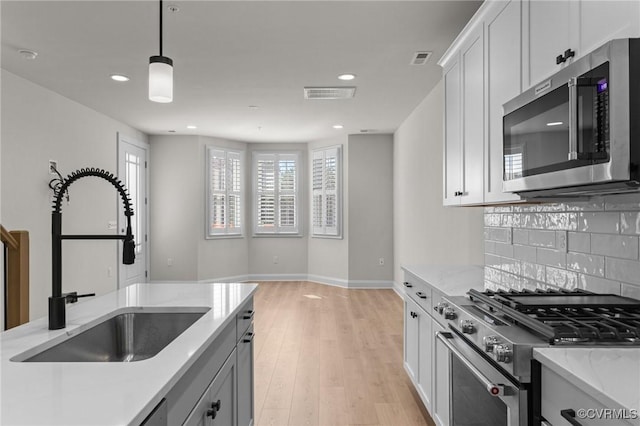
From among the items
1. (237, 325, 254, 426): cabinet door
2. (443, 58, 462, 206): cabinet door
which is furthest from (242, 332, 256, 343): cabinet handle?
(443, 58, 462, 206): cabinet door

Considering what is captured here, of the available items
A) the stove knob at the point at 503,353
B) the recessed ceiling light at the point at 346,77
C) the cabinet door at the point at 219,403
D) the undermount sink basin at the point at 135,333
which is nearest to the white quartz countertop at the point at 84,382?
the undermount sink basin at the point at 135,333

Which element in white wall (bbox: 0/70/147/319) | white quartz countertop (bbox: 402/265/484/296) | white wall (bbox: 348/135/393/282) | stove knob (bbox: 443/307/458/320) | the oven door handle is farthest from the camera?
white wall (bbox: 348/135/393/282)

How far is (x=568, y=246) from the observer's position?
2098 mm

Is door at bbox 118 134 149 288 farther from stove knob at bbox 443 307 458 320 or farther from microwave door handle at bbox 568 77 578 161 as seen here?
microwave door handle at bbox 568 77 578 161

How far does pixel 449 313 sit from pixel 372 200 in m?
5.51

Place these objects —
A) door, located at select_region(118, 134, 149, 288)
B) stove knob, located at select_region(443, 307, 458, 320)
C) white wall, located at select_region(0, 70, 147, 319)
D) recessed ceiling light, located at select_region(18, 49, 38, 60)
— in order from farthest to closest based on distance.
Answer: door, located at select_region(118, 134, 149, 288), white wall, located at select_region(0, 70, 147, 319), recessed ceiling light, located at select_region(18, 49, 38, 60), stove knob, located at select_region(443, 307, 458, 320)

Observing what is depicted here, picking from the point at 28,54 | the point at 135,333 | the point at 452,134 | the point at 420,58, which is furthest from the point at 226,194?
the point at 135,333

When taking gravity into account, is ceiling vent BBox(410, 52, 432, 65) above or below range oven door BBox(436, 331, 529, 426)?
above

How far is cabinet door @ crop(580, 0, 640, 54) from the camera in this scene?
1.28 metres

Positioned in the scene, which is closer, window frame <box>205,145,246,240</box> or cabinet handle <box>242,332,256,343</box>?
cabinet handle <box>242,332,256,343</box>

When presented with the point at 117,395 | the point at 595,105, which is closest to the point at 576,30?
the point at 595,105

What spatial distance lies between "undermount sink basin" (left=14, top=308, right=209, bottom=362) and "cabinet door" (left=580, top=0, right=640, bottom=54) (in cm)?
176

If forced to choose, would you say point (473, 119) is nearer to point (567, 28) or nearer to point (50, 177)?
point (567, 28)

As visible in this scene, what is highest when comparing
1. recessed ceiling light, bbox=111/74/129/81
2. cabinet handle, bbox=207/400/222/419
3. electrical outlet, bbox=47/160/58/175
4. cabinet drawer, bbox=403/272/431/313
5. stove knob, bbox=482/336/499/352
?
recessed ceiling light, bbox=111/74/129/81
